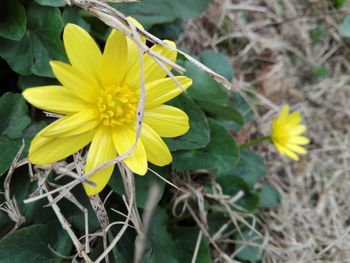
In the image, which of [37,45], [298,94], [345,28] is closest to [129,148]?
[37,45]

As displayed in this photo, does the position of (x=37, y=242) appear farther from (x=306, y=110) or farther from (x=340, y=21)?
(x=340, y=21)

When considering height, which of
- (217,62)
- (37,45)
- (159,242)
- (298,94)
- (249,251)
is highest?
(37,45)

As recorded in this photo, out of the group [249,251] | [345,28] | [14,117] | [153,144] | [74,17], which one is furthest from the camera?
[345,28]

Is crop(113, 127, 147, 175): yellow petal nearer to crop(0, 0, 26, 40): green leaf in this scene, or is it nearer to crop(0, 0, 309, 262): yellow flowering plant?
crop(0, 0, 309, 262): yellow flowering plant

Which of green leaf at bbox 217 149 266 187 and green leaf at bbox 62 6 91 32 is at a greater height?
green leaf at bbox 62 6 91 32

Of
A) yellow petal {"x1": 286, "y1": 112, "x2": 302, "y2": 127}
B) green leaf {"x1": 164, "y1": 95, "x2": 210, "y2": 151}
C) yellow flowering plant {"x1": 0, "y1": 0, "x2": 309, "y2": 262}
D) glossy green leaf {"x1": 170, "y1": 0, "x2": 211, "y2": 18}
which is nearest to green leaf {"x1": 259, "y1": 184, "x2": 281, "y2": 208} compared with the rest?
yellow flowering plant {"x1": 0, "y1": 0, "x2": 309, "y2": 262}

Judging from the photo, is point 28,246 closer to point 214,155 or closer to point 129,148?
point 129,148

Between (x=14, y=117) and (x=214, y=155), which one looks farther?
(x=214, y=155)

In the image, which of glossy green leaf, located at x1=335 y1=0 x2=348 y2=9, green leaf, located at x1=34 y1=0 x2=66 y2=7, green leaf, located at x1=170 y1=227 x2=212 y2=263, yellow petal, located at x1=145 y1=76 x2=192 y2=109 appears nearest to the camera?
yellow petal, located at x1=145 y1=76 x2=192 y2=109
